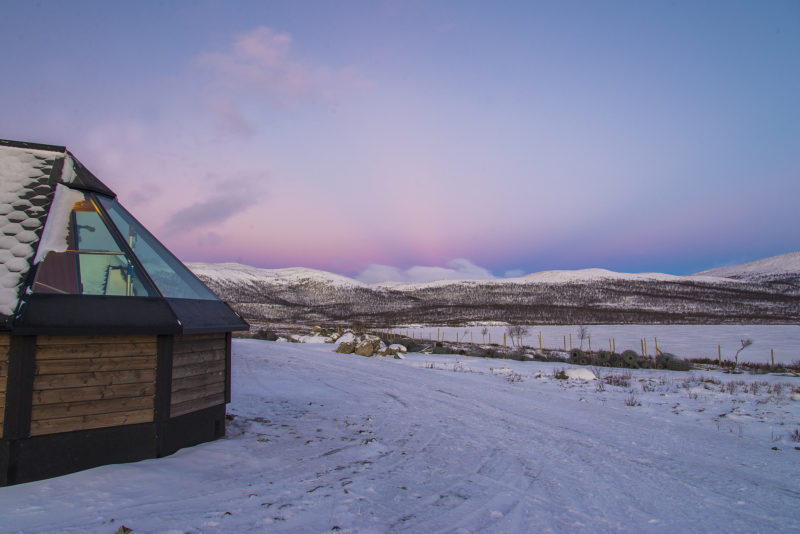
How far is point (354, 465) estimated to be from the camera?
19.8 ft

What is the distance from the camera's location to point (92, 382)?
529 cm

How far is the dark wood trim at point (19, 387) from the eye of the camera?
476cm

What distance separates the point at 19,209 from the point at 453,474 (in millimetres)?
7435

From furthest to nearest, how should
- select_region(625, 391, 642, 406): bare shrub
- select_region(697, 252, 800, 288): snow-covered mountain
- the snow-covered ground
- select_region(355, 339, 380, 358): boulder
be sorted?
select_region(697, 252, 800, 288): snow-covered mountain → select_region(355, 339, 380, 358): boulder → select_region(625, 391, 642, 406): bare shrub → the snow-covered ground

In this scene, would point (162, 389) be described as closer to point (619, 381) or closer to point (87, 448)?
point (87, 448)

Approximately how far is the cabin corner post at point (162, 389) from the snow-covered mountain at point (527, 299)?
7357 centimetres

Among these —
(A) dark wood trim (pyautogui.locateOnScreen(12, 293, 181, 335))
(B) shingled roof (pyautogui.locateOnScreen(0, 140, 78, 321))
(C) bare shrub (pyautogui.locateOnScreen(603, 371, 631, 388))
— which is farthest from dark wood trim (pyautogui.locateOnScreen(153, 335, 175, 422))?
(C) bare shrub (pyautogui.locateOnScreen(603, 371, 631, 388))

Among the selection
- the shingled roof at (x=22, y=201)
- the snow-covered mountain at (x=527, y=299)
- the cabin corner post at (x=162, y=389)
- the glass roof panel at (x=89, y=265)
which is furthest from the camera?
the snow-covered mountain at (x=527, y=299)

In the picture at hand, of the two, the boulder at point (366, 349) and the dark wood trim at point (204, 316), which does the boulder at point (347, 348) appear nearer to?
the boulder at point (366, 349)

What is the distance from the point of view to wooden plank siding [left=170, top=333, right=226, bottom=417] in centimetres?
612

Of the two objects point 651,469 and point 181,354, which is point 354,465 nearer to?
point 181,354

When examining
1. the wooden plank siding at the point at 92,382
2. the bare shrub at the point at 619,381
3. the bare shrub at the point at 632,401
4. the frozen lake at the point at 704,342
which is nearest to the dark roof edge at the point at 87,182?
the wooden plank siding at the point at 92,382

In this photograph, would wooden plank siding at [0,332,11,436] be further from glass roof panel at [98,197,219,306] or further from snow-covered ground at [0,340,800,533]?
glass roof panel at [98,197,219,306]

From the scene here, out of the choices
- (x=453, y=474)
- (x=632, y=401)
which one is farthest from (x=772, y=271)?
(x=453, y=474)
